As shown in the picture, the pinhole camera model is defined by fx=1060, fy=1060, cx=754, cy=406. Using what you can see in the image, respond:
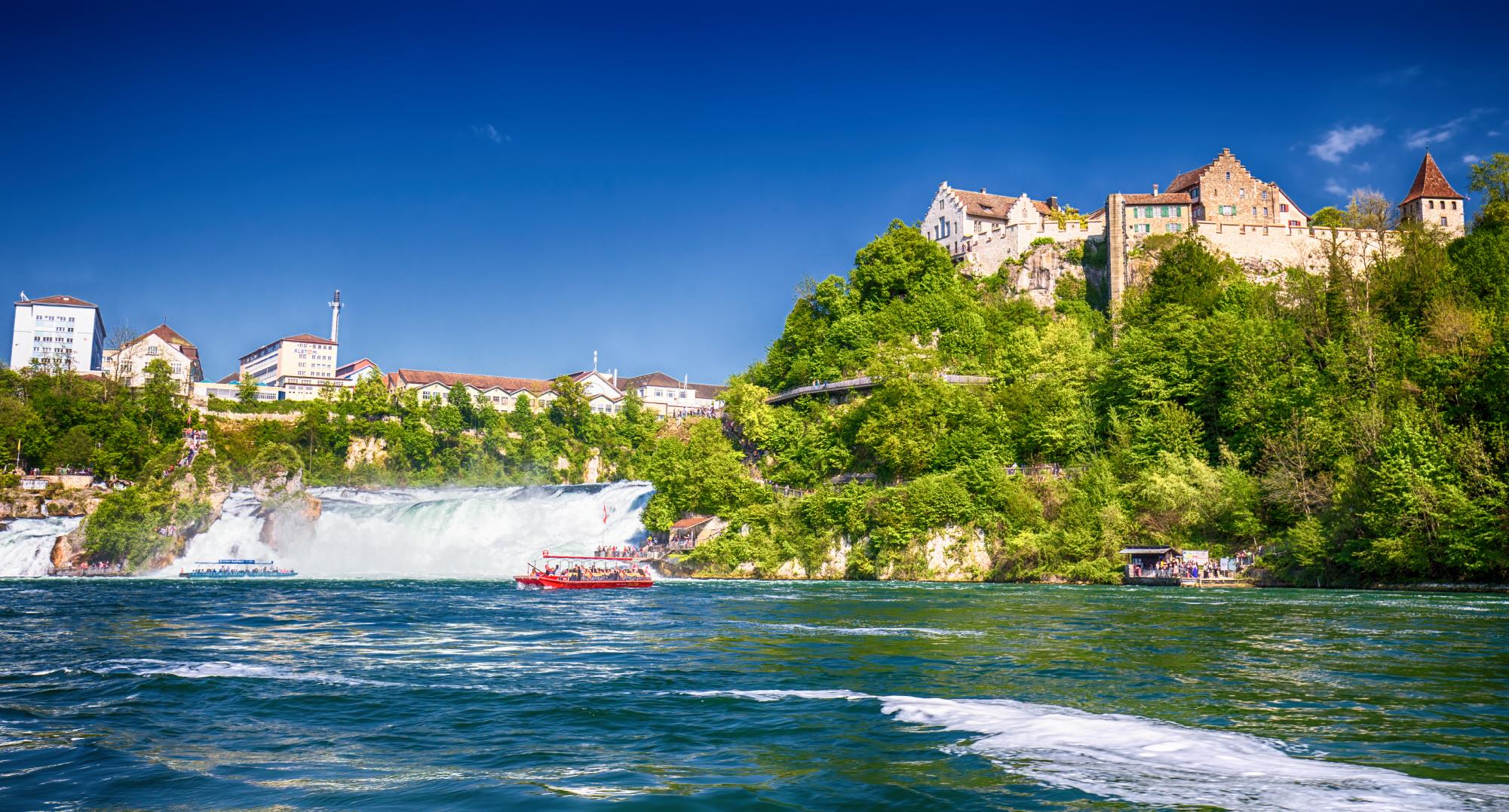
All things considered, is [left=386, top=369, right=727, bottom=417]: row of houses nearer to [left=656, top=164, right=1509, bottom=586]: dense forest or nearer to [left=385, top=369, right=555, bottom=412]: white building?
[left=385, top=369, right=555, bottom=412]: white building

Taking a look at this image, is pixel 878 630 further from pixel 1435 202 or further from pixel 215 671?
pixel 1435 202

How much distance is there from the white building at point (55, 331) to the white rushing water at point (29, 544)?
8175cm

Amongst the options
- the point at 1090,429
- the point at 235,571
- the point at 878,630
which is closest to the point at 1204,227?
the point at 1090,429

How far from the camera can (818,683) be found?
15.6m

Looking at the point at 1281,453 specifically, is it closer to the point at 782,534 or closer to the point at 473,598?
the point at 782,534

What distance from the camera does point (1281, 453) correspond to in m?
44.0

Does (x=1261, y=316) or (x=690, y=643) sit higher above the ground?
(x=1261, y=316)

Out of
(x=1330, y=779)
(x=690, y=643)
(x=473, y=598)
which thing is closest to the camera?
(x=1330, y=779)

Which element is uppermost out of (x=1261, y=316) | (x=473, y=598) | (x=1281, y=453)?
(x=1261, y=316)

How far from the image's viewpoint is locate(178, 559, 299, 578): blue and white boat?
55562mm

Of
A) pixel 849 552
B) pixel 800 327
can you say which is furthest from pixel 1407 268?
pixel 800 327

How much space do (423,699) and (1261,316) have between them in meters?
53.3

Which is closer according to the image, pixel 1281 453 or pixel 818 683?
pixel 818 683

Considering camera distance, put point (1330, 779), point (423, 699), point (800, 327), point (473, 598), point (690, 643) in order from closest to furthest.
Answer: point (1330, 779) < point (423, 699) < point (690, 643) < point (473, 598) < point (800, 327)
